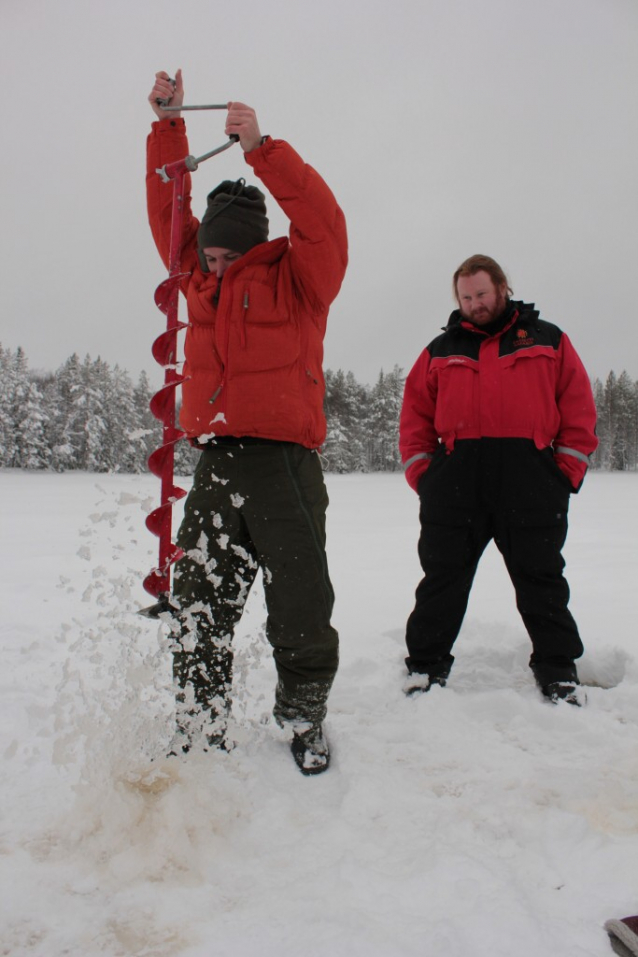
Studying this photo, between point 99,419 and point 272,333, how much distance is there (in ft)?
141

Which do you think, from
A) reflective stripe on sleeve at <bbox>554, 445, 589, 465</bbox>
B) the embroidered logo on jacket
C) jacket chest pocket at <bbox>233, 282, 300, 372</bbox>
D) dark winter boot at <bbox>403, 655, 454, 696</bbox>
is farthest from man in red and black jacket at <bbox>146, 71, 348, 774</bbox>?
reflective stripe on sleeve at <bbox>554, 445, 589, 465</bbox>

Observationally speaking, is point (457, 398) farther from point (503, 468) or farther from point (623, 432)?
point (623, 432)

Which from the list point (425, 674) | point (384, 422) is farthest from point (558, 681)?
point (384, 422)


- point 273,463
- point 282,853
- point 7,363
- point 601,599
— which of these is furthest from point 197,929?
point 7,363

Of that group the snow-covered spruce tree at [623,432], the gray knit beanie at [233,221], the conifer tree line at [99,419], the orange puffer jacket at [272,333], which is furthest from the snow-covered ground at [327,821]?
the snow-covered spruce tree at [623,432]

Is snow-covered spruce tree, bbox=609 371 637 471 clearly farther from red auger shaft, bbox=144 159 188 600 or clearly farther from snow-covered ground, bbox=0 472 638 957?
red auger shaft, bbox=144 159 188 600

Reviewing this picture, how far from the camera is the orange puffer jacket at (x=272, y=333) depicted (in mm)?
2225

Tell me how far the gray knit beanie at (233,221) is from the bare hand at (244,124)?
29cm

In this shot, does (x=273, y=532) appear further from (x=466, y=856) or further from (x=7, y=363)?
(x=7, y=363)

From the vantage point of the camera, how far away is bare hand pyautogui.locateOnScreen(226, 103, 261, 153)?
2.07 meters

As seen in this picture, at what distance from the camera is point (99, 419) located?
139 ft

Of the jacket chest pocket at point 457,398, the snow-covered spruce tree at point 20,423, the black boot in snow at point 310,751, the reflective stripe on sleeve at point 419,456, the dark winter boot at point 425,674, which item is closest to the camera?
the black boot in snow at point 310,751

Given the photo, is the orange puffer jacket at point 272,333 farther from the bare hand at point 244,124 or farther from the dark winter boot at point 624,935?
the dark winter boot at point 624,935

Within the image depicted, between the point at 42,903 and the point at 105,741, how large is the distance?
49 cm
